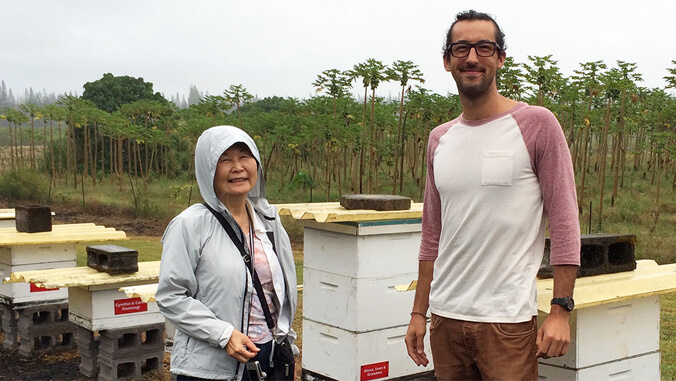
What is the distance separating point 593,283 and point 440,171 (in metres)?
1.54

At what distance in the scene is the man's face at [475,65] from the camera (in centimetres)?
223

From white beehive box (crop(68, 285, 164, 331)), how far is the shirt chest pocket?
397 centimetres

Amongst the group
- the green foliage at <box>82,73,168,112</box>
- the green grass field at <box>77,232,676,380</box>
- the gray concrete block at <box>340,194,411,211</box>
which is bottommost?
the green grass field at <box>77,232,676,380</box>

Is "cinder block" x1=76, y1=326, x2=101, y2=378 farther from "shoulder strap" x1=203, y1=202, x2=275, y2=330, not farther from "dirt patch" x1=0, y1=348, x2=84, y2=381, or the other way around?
"shoulder strap" x1=203, y1=202, x2=275, y2=330

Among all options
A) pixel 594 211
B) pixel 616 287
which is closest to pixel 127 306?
pixel 616 287

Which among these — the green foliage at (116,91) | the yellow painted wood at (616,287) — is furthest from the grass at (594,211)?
the green foliage at (116,91)

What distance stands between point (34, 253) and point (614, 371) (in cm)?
530

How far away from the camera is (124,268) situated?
5363mm

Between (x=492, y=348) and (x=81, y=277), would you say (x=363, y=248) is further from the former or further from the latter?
(x=492, y=348)

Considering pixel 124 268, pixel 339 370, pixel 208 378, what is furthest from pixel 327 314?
pixel 208 378

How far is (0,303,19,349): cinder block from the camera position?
675 centimetres

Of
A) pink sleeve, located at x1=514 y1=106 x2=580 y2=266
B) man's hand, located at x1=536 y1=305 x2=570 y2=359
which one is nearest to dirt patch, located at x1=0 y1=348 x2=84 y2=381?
man's hand, located at x1=536 y1=305 x2=570 y2=359

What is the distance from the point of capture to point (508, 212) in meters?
2.13

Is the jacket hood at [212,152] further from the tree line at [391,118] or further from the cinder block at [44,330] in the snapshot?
the tree line at [391,118]
